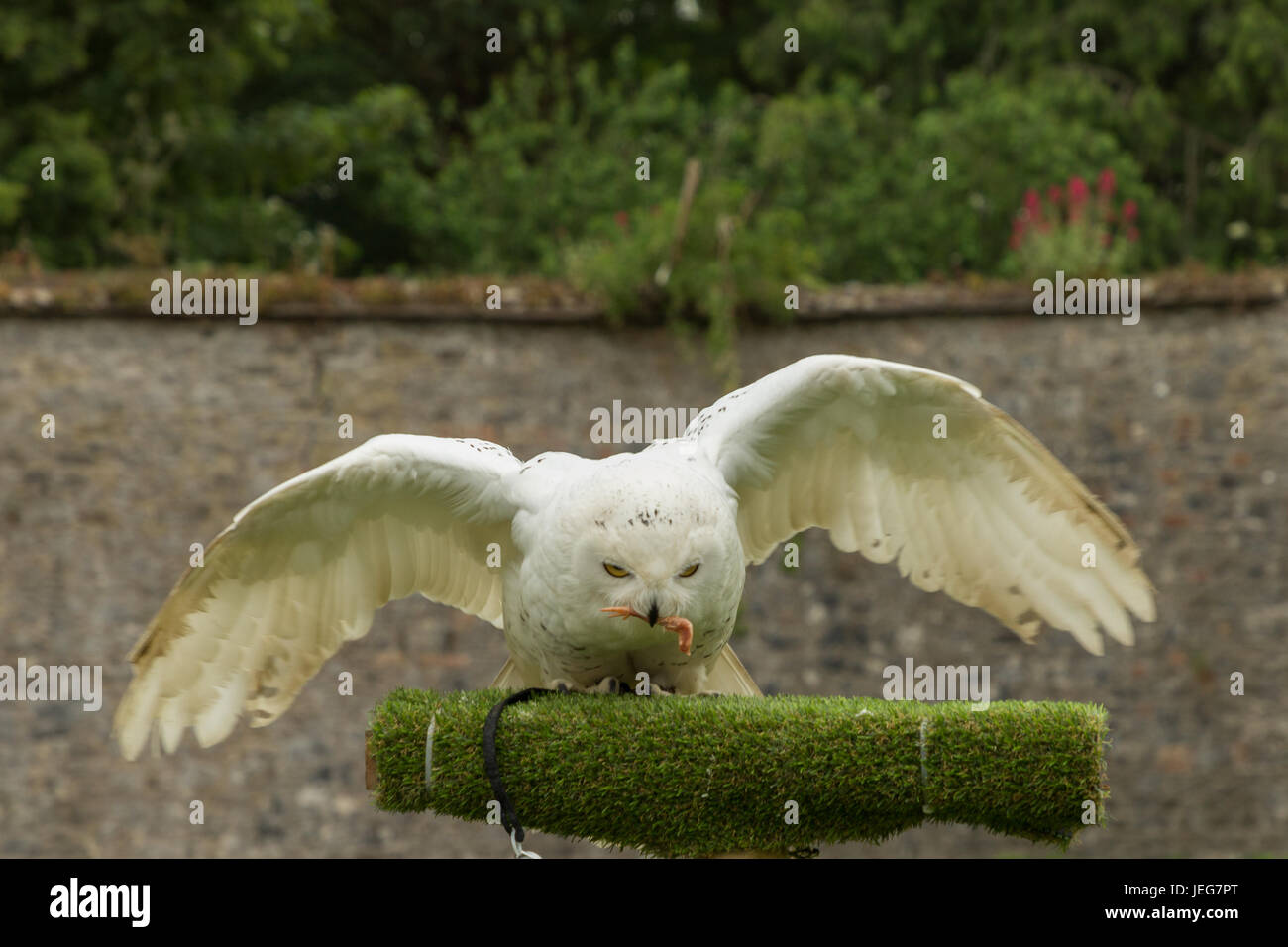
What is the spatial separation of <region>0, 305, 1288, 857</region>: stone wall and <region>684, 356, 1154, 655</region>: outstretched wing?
3700 mm

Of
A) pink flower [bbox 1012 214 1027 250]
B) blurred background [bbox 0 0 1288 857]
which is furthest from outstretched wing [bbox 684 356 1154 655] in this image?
pink flower [bbox 1012 214 1027 250]

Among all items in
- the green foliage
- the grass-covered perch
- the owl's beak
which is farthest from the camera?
the green foliage

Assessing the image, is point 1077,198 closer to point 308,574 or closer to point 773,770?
point 308,574

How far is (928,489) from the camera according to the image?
4.22 m

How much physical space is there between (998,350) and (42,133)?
711 cm

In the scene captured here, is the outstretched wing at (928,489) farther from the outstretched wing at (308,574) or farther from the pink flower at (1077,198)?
the pink flower at (1077,198)

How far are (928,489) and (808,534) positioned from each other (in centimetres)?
386

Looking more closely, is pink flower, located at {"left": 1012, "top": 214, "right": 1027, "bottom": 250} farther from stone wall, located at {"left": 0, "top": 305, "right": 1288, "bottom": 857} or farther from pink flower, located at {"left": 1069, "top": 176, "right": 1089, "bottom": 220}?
stone wall, located at {"left": 0, "top": 305, "right": 1288, "bottom": 857}

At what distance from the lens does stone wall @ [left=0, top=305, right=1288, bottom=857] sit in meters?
7.72

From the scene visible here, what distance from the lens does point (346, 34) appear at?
48.1 feet

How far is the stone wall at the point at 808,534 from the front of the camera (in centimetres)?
772

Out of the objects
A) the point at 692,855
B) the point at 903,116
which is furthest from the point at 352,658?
the point at 903,116

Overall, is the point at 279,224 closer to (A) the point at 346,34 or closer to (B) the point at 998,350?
(A) the point at 346,34

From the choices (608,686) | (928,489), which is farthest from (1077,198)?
(608,686)
